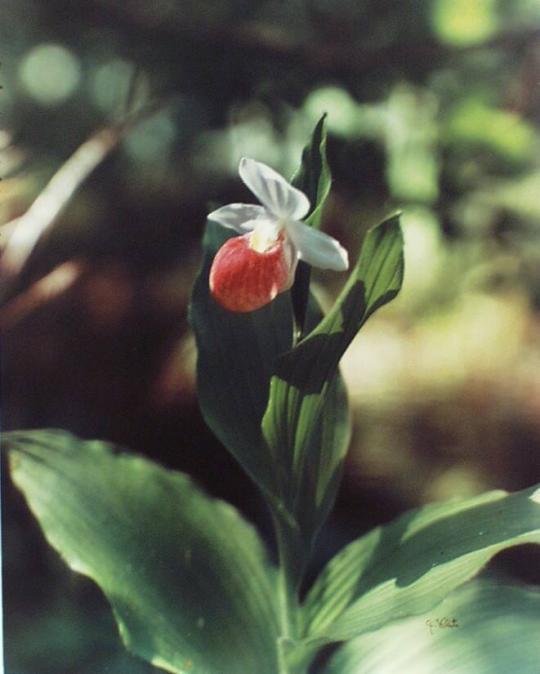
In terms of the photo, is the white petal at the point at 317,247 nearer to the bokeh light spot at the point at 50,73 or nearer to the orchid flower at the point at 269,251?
the orchid flower at the point at 269,251

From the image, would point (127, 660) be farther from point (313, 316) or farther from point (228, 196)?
point (228, 196)

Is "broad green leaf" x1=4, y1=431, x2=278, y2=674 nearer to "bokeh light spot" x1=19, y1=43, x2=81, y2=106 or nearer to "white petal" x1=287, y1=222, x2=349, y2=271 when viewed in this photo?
"white petal" x1=287, y1=222, x2=349, y2=271

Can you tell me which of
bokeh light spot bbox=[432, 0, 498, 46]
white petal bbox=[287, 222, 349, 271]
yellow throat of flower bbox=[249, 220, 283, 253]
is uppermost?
bokeh light spot bbox=[432, 0, 498, 46]

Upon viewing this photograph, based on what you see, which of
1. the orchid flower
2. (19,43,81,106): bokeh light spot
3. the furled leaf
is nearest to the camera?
the orchid flower

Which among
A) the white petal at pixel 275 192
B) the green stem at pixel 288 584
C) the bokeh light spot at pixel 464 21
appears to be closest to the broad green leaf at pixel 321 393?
the green stem at pixel 288 584

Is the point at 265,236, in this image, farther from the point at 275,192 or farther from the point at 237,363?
the point at 237,363

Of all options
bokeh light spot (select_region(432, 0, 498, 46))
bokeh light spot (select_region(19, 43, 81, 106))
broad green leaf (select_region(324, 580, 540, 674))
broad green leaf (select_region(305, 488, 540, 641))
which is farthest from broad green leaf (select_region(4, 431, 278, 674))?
bokeh light spot (select_region(432, 0, 498, 46))
